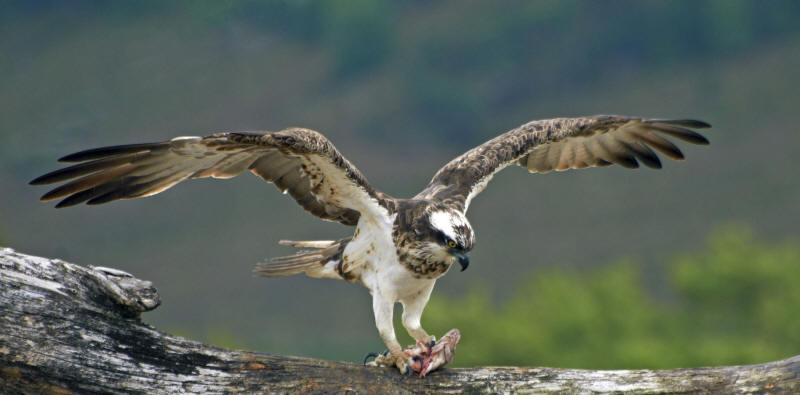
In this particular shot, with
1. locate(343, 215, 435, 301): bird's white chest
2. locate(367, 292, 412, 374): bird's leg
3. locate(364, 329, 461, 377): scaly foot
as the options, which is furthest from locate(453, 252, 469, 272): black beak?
locate(367, 292, 412, 374): bird's leg

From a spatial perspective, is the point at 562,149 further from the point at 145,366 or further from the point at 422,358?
the point at 145,366

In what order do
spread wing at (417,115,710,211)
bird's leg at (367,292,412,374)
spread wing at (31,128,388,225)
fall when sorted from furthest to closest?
spread wing at (417,115,710,211) < bird's leg at (367,292,412,374) < spread wing at (31,128,388,225)

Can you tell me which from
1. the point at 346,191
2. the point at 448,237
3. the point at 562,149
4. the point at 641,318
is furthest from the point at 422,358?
the point at 641,318

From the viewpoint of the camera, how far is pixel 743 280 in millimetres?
37906

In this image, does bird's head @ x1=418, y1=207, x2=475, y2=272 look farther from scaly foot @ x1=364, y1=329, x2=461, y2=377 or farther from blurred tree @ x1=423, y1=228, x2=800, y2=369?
blurred tree @ x1=423, y1=228, x2=800, y2=369

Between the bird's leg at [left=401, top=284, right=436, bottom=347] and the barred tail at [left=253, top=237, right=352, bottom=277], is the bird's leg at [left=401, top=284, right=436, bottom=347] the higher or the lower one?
the lower one

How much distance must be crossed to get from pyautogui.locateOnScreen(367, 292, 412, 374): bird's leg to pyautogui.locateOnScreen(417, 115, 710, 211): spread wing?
114 centimetres

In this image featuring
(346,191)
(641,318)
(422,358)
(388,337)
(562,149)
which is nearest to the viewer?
(422,358)

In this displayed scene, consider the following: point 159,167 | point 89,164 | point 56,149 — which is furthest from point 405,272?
point 56,149

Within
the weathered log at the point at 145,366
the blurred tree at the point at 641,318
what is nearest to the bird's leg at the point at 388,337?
the weathered log at the point at 145,366

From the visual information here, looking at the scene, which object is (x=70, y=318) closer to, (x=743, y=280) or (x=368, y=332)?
(x=743, y=280)

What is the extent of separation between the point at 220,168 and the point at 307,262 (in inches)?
62.4

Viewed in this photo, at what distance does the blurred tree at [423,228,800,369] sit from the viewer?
33.2 meters

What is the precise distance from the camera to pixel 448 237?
6.95m
